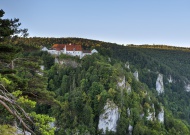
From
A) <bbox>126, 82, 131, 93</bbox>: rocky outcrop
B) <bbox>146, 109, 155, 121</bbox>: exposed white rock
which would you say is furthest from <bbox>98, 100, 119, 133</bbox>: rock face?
<bbox>146, 109, 155, 121</bbox>: exposed white rock

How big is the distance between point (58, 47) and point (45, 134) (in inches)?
2535

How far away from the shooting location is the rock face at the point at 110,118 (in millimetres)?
54500

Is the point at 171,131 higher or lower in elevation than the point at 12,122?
lower

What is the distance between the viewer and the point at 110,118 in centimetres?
5462

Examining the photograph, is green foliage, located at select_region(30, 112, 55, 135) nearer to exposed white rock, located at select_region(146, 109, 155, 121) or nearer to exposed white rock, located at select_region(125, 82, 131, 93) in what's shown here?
exposed white rock, located at select_region(125, 82, 131, 93)

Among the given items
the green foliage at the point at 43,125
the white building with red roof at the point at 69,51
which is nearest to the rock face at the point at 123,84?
the white building with red roof at the point at 69,51

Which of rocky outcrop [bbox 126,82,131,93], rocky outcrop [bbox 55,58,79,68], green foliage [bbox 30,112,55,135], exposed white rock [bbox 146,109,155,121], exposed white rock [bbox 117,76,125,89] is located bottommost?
exposed white rock [bbox 146,109,155,121]

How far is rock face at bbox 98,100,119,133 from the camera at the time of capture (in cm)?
5450

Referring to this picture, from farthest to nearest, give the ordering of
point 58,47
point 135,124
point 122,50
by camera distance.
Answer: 1. point 122,50
2. point 58,47
3. point 135,124

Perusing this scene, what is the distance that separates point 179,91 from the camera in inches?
4700

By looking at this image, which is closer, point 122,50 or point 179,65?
point 122,50

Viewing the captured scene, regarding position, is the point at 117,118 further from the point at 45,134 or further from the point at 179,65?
the point at 179,65

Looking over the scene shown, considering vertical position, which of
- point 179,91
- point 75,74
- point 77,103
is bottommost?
point 179,91

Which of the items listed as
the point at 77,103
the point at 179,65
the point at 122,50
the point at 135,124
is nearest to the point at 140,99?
the point at 135,124
